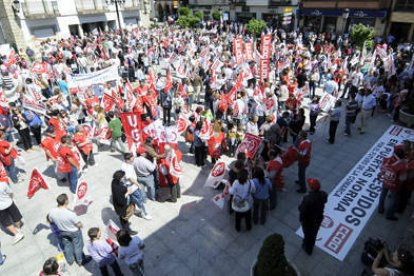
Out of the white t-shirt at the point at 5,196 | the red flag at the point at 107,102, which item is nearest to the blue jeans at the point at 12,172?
the white t-shirt at the point at 5,196

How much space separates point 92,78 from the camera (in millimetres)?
11625

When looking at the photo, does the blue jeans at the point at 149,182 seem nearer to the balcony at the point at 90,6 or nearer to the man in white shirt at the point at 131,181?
the man in white shirt at the point at 131,181

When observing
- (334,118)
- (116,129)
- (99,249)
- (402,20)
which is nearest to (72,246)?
(99,249)

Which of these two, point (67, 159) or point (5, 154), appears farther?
point (5, 154)

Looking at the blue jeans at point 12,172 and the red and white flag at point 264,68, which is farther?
the red and white flag at point 264,68

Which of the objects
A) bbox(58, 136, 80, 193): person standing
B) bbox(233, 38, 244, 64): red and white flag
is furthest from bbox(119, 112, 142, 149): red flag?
bbox(233, 38, 244, 64): red and white flag

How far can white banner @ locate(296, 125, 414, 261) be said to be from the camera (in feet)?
21.0

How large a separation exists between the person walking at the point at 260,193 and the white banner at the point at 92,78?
8067 millimetres

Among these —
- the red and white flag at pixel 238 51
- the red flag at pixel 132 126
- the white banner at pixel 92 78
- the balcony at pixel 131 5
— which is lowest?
the red flag at pixel 132 126

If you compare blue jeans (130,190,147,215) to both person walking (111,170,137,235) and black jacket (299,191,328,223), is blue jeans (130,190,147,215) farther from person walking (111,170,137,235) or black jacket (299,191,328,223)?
black jacket (299,191,328,223)

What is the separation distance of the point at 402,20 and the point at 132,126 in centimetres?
2901

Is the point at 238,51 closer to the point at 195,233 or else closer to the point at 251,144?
the point at 251,144

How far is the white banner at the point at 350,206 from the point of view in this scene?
21.0 ft

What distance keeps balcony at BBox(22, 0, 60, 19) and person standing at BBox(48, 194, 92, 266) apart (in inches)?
1237
